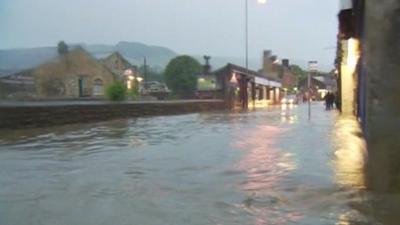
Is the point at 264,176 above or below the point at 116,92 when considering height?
below

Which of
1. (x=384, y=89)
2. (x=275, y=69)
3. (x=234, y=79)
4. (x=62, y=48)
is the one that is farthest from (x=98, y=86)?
(x=384, y=89)

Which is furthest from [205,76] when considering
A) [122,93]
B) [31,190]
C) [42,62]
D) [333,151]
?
[31,190]

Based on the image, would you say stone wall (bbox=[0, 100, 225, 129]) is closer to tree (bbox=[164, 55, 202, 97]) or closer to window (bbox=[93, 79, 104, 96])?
window (bbox=[93, 79, 104, 96])

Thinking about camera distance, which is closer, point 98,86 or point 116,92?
point 116,92

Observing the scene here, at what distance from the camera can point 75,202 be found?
734 centimetres

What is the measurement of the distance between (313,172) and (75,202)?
419 centimetres

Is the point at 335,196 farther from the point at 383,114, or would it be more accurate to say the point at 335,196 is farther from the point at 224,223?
the point at 224,223

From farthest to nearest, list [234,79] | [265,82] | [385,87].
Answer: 1. [265,82]
2. [234,79]
3. [385,87]

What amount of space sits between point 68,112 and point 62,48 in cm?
4418

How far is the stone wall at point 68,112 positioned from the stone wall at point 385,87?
13429 millimetres

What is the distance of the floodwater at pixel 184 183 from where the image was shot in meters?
6.54

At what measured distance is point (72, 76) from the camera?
2475 inches

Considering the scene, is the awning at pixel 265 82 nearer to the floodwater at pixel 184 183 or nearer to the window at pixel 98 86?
the window at pixel 98 86

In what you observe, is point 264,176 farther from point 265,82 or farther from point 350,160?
point 265,82
